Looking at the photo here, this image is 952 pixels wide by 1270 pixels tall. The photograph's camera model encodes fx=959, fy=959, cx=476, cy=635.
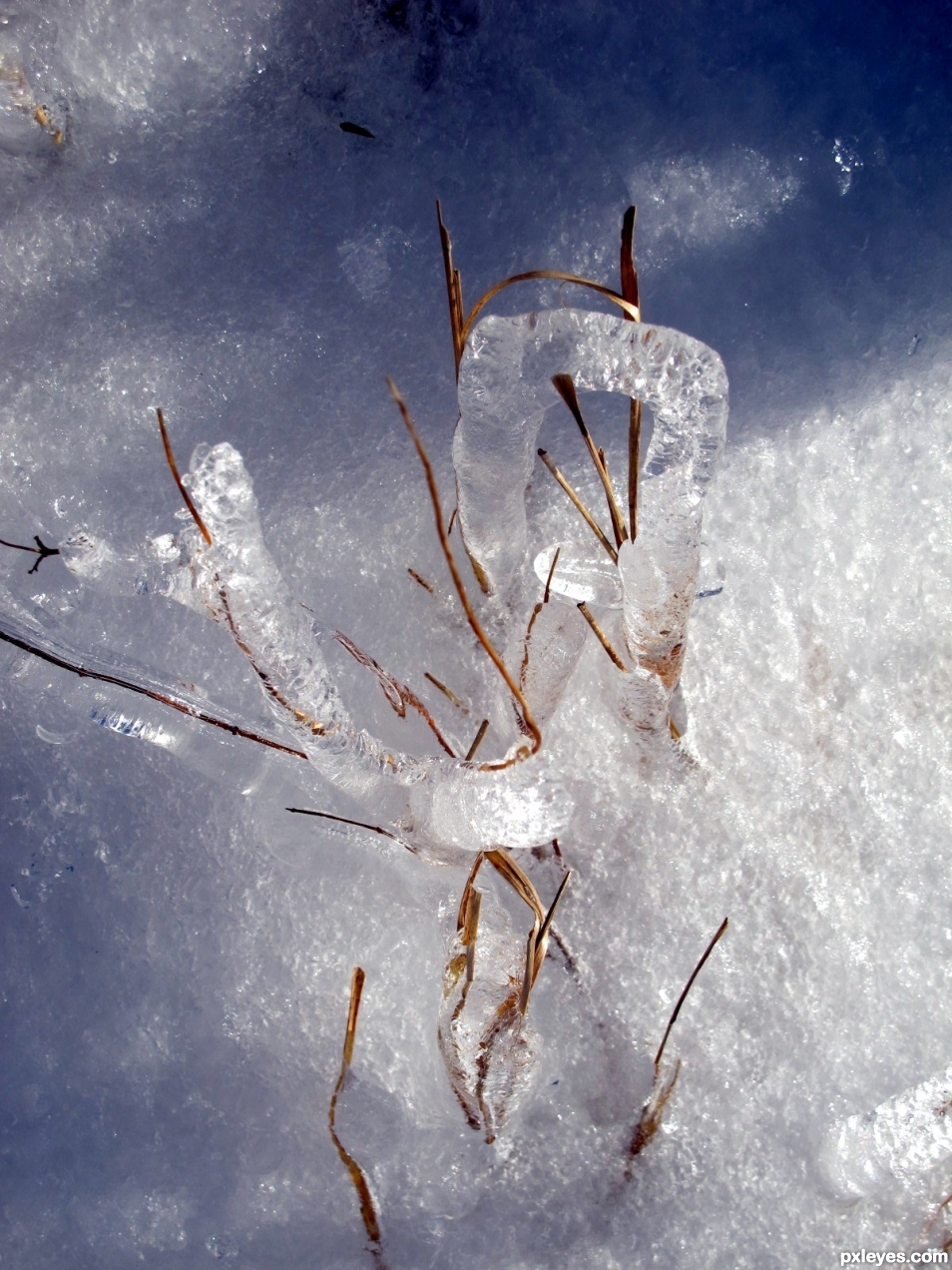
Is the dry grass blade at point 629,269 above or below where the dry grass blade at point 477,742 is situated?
above

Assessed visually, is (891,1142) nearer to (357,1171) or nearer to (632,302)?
(357,1171)

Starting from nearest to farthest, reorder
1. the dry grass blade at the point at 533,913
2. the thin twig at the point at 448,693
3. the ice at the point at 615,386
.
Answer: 1. the ice at the point at 615,386
2. the dry grass blade at the point at 533,913
3. the thin twig at the point at 448,693

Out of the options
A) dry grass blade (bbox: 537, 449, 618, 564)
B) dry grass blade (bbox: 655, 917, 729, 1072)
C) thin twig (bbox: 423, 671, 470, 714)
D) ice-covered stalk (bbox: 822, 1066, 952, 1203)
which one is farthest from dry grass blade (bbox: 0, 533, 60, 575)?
ice-covered stalk (bbox: 822, 1066, 952, 1203)

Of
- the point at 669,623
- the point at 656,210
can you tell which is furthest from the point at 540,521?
the point at 656,210

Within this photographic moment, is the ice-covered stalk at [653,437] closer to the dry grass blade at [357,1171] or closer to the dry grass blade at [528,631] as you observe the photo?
the dry grass blade at [528,631]

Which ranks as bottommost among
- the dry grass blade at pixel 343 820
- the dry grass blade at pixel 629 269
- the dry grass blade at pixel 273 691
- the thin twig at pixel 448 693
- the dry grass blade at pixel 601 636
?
the dry grass blade at pixel 343 820

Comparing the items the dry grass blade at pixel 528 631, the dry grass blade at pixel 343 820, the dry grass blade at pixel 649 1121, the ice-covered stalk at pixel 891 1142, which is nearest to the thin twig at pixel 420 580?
the dry grass blade at pixel 528 631

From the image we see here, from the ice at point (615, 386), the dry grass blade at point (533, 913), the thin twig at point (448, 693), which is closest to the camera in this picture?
the ice at point (615, 386)

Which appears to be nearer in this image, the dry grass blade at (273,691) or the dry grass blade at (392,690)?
the dry grass blade at (273,691)
